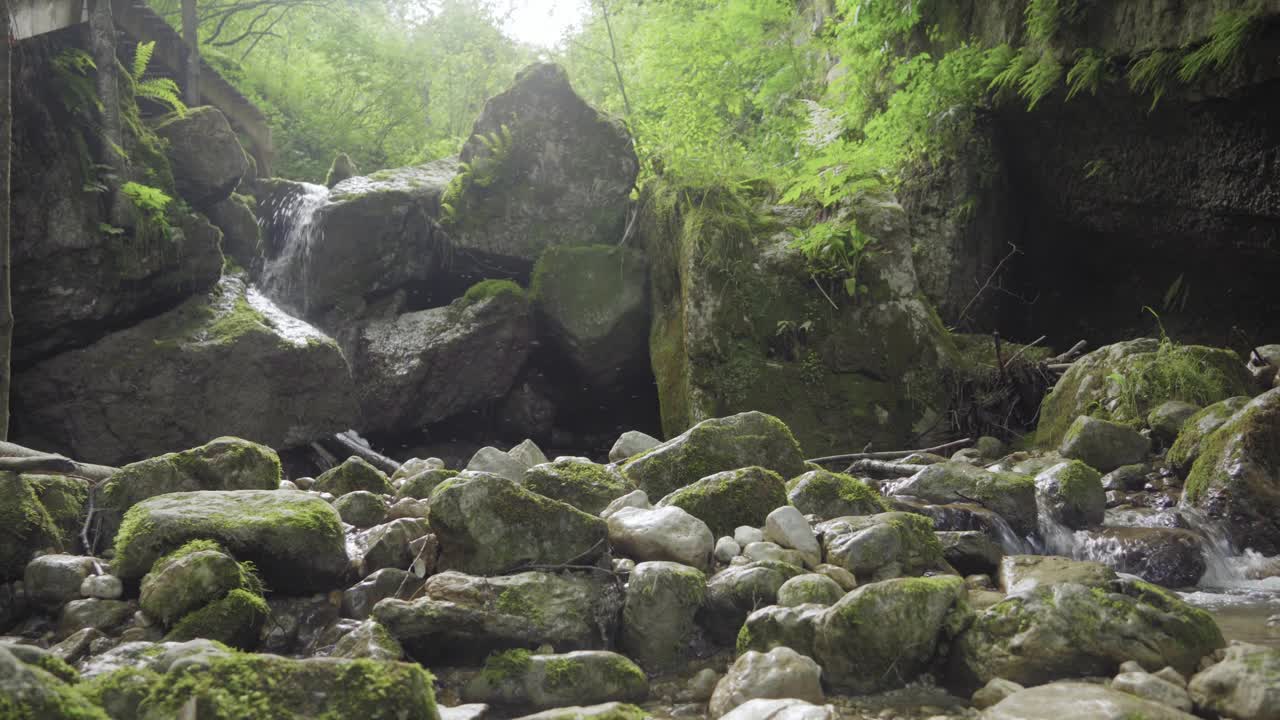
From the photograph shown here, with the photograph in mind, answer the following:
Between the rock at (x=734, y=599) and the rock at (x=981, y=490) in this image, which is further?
the rock at (x=981, y=490)

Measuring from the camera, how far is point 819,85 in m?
13.8

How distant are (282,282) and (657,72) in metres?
6.94

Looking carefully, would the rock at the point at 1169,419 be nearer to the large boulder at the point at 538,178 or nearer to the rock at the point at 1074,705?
the rock at the point at 1074,705

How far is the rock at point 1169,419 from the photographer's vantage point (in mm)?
6387

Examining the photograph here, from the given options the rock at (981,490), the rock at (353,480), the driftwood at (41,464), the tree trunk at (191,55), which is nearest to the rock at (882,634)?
the rock at (981,490)

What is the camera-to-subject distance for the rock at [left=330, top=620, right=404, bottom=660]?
286cm

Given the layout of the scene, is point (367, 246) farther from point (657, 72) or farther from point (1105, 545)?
point (1105, 545)

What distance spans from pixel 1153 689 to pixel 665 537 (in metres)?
1.90

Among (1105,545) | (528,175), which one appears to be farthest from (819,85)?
(1105,545)

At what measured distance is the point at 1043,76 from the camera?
851 cm

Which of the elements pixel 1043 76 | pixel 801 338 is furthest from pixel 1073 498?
pixel 1043 76

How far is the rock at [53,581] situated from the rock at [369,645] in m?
1.27

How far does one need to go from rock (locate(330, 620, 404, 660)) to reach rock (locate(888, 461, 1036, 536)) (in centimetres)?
372

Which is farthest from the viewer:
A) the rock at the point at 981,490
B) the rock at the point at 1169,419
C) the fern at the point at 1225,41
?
the fern at the point at 1225,41
